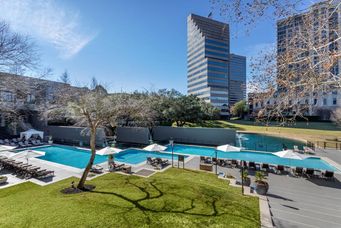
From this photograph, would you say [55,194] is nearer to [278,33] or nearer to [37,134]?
[278,33]

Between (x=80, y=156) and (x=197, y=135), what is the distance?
14052 millimetres

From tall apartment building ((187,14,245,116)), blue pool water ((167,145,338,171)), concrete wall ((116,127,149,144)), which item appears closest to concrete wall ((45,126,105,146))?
concrete wall ((116,127,149,144))

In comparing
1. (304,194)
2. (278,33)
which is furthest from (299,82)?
(304,194)

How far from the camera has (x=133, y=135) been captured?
2509 centimetres

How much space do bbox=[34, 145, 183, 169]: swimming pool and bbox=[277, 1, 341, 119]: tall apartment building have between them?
1390 centimetres

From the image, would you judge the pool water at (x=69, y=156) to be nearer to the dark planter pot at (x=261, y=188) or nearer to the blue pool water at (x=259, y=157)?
the blue pool water at (x=259, y=157)

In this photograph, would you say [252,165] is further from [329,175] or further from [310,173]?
[329,175]

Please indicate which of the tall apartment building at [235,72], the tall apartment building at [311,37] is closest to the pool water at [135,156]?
the tall apartment building at [311,37]

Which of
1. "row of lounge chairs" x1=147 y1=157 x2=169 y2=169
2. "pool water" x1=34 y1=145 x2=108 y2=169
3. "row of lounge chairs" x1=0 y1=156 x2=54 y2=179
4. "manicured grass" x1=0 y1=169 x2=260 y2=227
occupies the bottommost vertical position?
"pool water" x1=34 y1=145 x2=108 y2=169

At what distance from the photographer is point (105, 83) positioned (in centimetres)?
2086

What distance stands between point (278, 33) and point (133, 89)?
94.1 feet

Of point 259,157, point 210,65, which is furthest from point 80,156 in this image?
point 210,65

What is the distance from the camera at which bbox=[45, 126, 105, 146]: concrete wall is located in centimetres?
2285

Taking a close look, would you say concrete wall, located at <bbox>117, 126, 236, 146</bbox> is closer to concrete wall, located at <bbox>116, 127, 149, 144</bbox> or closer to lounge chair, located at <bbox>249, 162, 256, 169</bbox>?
concrete wall, located at <bbox>116, 127, 149, 144</bbox>
